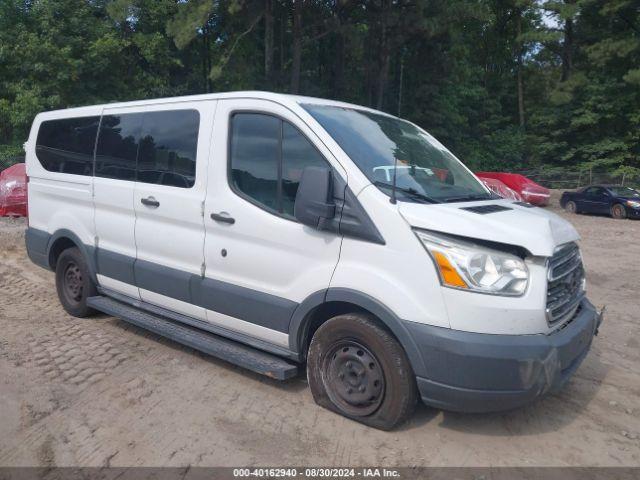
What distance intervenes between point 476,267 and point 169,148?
2944 millimetres

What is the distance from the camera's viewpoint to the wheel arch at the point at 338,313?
11.5ft

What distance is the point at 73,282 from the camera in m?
6.29

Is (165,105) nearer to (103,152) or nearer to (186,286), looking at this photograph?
(103,152)

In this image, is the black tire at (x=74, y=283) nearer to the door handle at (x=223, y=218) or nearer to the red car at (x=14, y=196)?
the door handle at (x=223, y=218)

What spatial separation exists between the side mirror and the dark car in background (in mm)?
21202

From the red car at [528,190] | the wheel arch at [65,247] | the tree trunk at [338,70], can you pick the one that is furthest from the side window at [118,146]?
the tree trunk at [338,70]

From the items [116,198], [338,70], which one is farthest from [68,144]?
[338,70]

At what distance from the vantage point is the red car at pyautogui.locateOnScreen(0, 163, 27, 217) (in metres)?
14.1

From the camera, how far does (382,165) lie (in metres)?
3.99

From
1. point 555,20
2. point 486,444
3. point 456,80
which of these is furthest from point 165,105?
point 555,20

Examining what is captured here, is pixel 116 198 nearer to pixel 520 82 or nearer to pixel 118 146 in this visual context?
pixel 118 146

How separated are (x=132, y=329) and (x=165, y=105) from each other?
2.45 metres

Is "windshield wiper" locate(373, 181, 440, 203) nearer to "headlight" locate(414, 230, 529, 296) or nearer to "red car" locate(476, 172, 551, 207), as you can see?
"headlight" locate(414, 230, 529, 296)

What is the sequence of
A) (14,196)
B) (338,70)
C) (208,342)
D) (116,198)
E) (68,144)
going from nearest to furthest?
1. (208,342)
2. (116,198)
3. (68,144)
4. (14,196)
5. (338,70)
